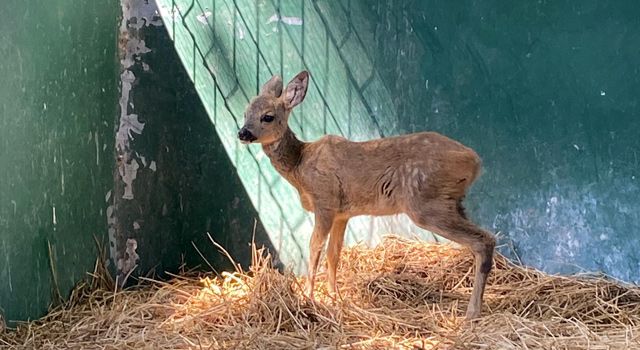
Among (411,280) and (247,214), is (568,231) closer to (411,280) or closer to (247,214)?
(411,280)

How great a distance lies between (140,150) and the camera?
18.8 ft

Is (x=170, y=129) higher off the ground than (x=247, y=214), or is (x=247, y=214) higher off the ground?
(x=170, y=129)

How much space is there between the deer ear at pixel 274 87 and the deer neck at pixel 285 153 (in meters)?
0.24

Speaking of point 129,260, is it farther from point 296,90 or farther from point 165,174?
point 296,90

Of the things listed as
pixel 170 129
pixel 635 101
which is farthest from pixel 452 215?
pixel 170 129

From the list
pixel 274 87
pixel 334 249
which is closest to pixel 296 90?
pixel 274 87

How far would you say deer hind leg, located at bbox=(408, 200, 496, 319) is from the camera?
189 inches

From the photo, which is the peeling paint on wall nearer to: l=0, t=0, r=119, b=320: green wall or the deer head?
l=0, t=0, r=119, b=320: green wall

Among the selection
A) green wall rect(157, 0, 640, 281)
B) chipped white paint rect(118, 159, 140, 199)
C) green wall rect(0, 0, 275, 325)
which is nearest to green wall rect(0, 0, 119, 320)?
green wall rect(0, 0, 275, 325)

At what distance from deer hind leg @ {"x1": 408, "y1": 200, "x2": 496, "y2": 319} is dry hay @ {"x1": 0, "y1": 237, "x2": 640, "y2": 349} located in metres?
0.18

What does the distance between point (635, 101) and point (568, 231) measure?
85 cm

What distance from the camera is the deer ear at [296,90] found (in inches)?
205

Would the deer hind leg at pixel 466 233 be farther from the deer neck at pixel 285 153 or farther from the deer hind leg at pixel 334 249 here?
the deer neck at pixel 285 153

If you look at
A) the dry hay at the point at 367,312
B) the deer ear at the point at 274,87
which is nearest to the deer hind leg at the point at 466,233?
the dry hay at the point at 367,312
